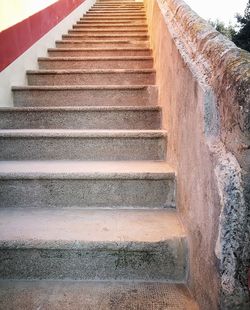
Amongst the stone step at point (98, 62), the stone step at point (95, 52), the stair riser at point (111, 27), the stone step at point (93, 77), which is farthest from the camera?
the stair riser at point (111, 27)

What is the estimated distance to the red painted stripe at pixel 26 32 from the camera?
274 centimetres

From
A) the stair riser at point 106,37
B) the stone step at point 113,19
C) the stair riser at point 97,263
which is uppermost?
the stone step at point 113,19

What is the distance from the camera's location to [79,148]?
2.20 meters

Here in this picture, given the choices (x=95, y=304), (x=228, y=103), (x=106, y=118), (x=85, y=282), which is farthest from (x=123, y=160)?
(x=228, y=103)

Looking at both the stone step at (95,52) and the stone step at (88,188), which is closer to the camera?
the stone step at (88,188)

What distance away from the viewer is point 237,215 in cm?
97

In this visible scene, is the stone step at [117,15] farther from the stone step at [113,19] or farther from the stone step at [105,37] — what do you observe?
the stone step at [105,37]

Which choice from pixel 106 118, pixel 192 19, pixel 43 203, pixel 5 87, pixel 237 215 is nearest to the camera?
pixel 237 215

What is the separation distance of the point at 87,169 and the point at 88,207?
232 millimetres

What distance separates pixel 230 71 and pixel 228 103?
107mm

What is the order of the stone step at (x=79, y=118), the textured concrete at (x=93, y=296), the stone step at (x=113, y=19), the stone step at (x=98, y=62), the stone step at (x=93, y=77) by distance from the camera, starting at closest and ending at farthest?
the textured concrete at (x=93, y=296) < the stone step at (x=79, y=118) < the stone step at (x=93, y=77) < the stone step at (x=98, y=62) < the stone step at (x=113, y=19)

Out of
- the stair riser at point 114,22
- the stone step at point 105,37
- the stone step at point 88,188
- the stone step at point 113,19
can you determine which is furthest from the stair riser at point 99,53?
the stone step at point 88,188

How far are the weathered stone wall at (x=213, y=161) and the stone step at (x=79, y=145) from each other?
16.9 inches

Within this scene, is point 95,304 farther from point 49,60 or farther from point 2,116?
point 49,60
